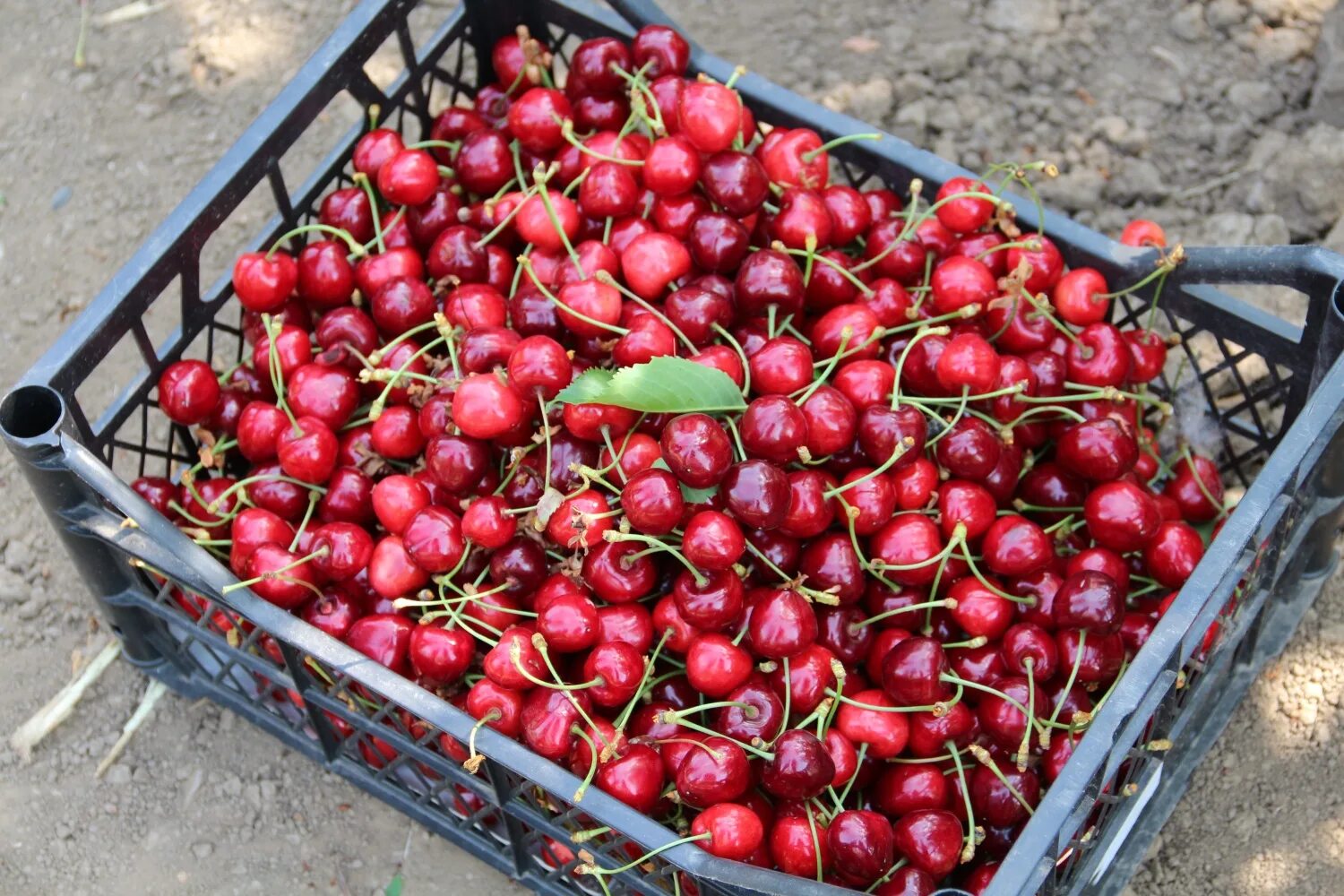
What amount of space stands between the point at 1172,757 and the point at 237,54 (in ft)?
10.3

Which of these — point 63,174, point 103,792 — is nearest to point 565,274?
point 103,792

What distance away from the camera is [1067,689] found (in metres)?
2.20

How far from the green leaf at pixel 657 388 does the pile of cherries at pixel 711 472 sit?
0.06 ft

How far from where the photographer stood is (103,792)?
291cm

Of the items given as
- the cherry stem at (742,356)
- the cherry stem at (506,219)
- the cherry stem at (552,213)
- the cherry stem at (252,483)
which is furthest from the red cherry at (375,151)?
the cherry stem at (742,356)

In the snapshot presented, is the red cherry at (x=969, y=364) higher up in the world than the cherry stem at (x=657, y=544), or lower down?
higher up

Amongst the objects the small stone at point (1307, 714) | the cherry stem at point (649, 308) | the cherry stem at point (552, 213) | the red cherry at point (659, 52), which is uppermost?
the red cherry at point (659, 52)

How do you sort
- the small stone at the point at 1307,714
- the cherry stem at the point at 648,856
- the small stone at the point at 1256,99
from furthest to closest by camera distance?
the small stone at the point at 1256,99
the small stone at the point at 1307,714
the cherry stem at the point at 648,856

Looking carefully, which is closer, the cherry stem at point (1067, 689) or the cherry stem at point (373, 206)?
the cherry stem at point (1067, 689)

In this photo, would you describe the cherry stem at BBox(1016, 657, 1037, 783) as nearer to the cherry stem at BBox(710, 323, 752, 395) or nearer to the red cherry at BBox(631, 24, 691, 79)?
the cherry stem at BBox(710, 323, 752, 395)

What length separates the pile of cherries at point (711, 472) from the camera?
2.21 m

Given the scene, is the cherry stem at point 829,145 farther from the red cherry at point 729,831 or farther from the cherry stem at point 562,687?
the red cherry at point 729,831

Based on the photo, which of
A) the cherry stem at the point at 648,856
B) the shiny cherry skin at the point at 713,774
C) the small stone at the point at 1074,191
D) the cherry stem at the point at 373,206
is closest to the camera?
the cherry stem at the point at 648,856

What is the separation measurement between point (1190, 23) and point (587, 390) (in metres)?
2.55
